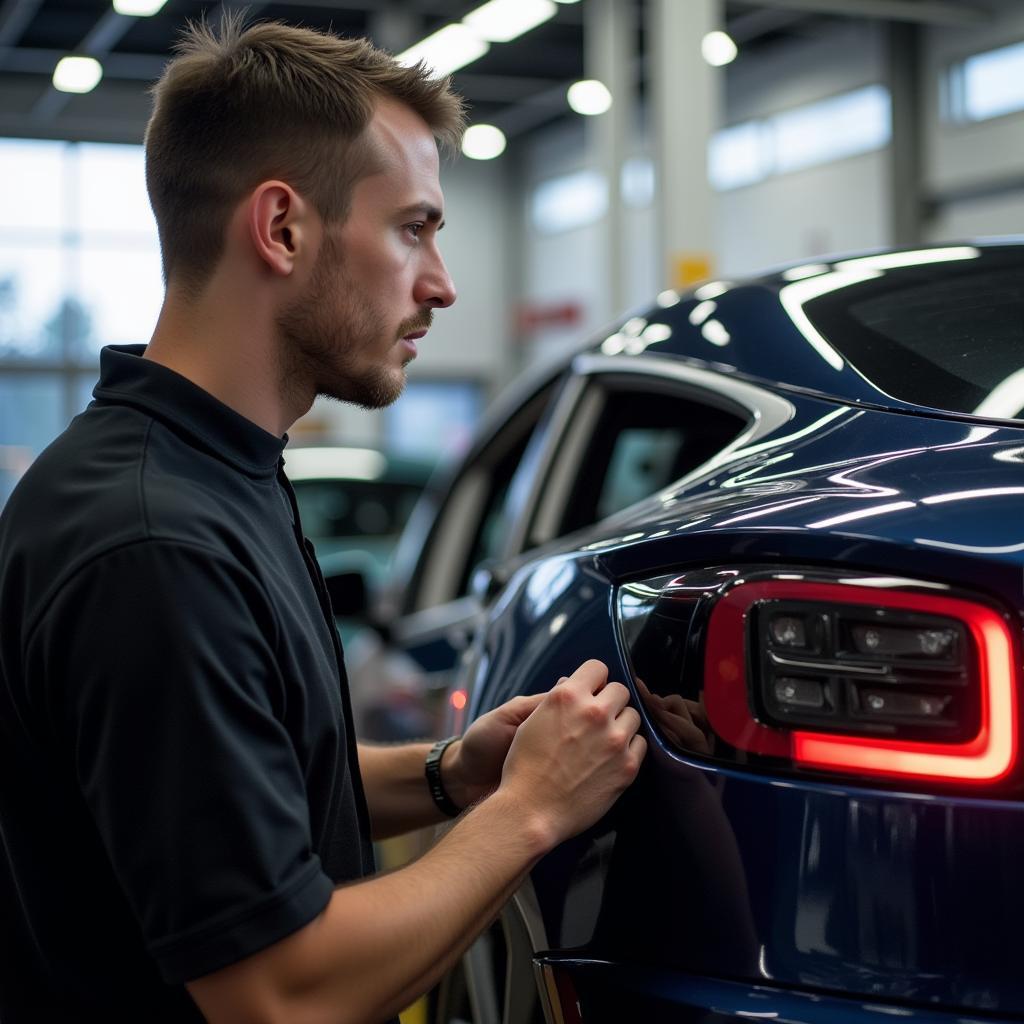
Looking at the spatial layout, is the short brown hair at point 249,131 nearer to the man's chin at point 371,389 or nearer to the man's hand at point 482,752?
the man's chin at point 371,389

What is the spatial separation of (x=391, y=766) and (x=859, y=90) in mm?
14839

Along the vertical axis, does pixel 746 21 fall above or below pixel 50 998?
above

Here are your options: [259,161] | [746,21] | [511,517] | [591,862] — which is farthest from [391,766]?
[746,21]

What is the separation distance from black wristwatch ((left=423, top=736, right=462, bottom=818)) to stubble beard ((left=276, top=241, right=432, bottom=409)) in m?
0.51

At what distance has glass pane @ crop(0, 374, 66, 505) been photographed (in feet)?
65.7

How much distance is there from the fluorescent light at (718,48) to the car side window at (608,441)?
5.54 m

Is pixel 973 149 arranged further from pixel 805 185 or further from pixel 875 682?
pixel 875 682

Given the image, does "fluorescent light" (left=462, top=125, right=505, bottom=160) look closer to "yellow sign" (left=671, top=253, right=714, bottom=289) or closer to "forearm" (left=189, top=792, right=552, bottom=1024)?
"yellow sign" (left=671, top=253, right=714, bottom=289)

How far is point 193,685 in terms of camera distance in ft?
3.97

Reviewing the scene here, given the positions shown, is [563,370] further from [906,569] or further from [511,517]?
[906,569]

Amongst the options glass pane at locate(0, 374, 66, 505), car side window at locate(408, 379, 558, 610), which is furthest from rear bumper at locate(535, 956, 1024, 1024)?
glass pane at locate(0, 374, 66, 505)

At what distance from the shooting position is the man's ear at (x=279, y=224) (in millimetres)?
1491

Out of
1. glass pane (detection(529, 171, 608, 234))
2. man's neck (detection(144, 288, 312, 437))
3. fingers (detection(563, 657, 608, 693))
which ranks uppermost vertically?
glass pane (detection(529, 171, 608, 234))

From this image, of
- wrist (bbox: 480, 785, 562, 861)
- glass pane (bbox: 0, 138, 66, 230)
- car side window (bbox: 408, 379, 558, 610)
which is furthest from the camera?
glass pane (bbox: 0, 138, 66, 230)
